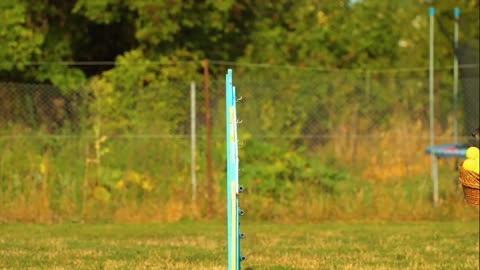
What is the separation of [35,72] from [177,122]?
4.61 m

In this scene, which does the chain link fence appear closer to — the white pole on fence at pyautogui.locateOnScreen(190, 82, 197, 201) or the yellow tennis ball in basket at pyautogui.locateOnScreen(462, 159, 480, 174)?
the white pole on fence at pyautogui.locateOnScreen(190, 82, 197, 201)

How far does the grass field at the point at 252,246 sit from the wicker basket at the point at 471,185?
2.96m

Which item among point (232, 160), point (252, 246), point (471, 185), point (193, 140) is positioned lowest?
point (252, 246)

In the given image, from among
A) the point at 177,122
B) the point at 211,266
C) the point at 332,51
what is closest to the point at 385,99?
the point at 177,122

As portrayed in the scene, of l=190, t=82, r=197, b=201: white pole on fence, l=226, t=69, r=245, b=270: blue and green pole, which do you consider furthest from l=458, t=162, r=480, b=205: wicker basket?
l=190, t=82, r=197, b=201: white pole on fence

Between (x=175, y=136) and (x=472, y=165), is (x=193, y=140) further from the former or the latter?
(x=472, y=165)

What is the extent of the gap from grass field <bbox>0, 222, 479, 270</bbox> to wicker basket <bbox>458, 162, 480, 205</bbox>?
9.70 feet

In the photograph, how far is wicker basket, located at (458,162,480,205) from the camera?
8328 mm

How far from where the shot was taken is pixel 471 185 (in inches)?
330

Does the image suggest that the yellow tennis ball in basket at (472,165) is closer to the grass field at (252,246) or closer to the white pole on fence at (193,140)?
the grass field at (252,246)

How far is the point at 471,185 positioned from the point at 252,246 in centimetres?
541

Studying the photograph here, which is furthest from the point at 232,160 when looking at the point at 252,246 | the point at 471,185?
the point at 252,246

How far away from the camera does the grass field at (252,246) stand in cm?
1159

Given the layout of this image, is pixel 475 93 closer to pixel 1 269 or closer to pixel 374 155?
pixel 374 155
